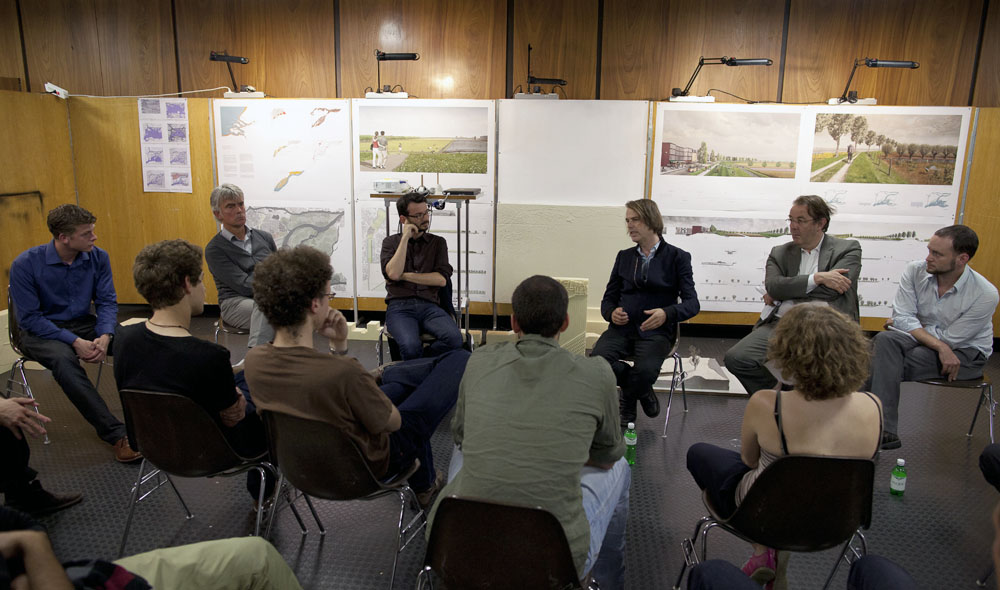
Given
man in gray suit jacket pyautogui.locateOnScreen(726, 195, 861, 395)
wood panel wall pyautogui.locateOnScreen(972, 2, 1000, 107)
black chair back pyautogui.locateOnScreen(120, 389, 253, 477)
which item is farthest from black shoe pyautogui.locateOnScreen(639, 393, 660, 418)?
wood panel wall pyautogui.locateOnScreen(972, 2, 1000, 107)

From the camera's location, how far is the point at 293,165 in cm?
565

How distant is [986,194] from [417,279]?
463 centimetres

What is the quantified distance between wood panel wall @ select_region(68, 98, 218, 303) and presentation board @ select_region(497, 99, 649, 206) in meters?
2.69

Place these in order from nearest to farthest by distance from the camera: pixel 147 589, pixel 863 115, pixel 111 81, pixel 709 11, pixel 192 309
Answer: pixel 147 589
pixel 192 309
pixel 863 115
pixel 709 11
pixel 111 81

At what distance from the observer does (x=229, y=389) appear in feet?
7.41

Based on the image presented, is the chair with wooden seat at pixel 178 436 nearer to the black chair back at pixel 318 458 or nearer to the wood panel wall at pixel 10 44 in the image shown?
the black chair back at pixel 318 458

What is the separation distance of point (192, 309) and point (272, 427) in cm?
69

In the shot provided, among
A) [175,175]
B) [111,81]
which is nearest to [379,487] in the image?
[175,175]

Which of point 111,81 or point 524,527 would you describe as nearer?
point 524,527

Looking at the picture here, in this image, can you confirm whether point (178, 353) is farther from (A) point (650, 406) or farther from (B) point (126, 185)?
(B) point (126, 185)

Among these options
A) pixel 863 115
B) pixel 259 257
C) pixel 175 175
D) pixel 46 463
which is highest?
pixel 863 115

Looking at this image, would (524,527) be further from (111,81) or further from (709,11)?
(111,81)

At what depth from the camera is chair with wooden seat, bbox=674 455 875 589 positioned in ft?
5.77

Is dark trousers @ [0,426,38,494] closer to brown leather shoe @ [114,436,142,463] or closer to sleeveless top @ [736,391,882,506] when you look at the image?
brown leather shoe @ [114,436,142,463]
